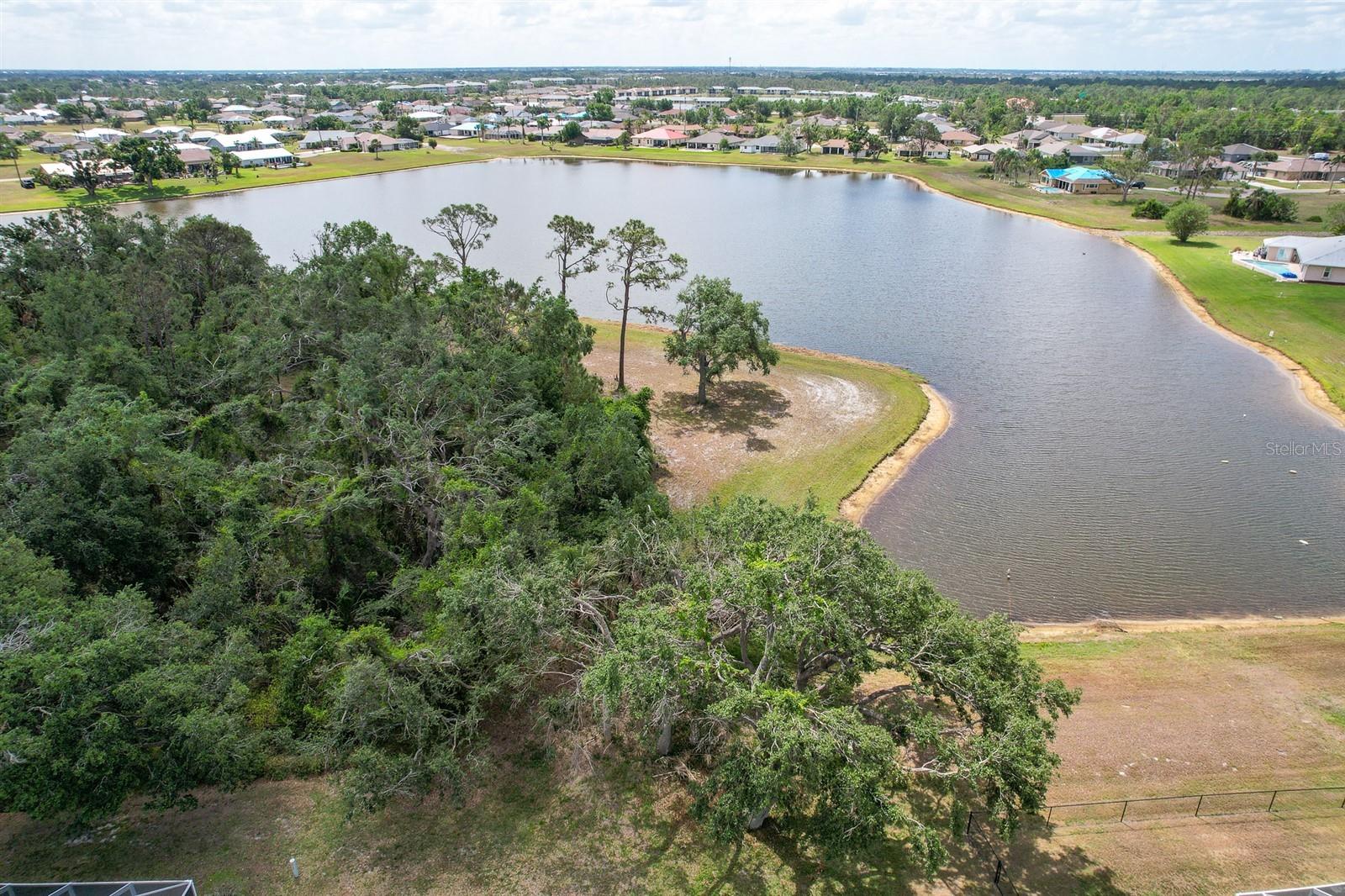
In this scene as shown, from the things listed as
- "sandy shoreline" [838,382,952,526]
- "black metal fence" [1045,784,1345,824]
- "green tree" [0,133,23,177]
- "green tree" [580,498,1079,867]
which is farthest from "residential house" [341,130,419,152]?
"black metal fence" [1045,784,1345,824]

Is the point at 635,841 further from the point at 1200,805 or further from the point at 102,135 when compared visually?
the point at 102,135

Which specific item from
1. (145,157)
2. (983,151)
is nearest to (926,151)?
(983,151)

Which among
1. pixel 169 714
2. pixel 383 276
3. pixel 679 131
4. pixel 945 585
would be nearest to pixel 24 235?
pixel 383 276

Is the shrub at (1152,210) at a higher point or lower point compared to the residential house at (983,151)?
lower

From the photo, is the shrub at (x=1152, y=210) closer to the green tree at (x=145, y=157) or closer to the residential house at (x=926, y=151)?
the residential house at (x=926, y=151)

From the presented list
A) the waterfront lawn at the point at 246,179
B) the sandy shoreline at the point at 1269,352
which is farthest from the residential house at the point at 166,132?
the sandy shoreline at the point at 1269,352

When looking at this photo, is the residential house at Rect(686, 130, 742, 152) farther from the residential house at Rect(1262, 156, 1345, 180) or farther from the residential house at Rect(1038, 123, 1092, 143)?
the residential house at Rect(1262, 156, 1345, 180)
